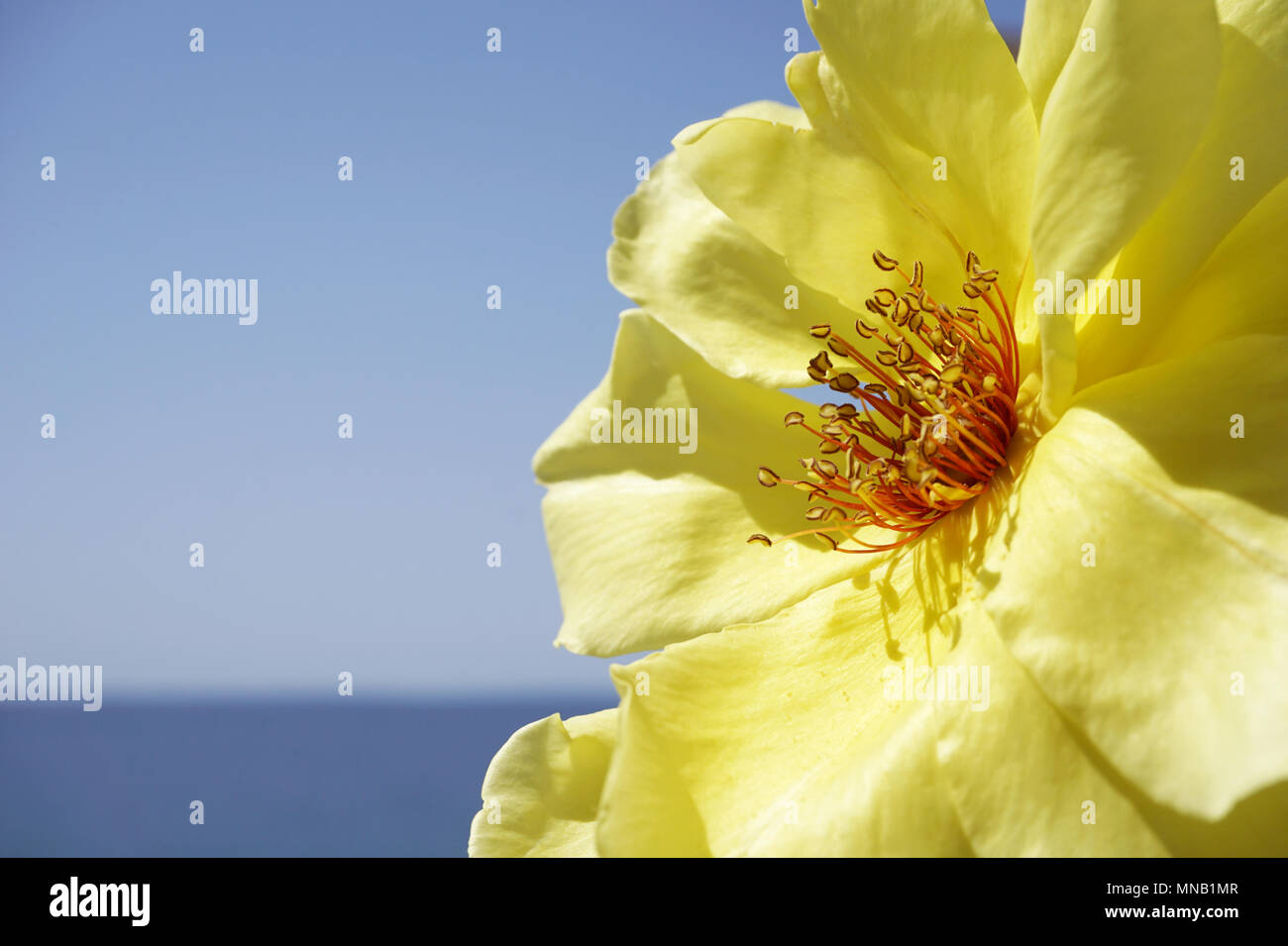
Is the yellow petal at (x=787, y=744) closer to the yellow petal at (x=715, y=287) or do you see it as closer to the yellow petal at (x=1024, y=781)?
the yellow petal at (x=1024, y=781)

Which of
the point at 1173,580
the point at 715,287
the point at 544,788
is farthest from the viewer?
the point at 715,287

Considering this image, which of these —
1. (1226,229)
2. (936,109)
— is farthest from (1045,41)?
(1226,229)

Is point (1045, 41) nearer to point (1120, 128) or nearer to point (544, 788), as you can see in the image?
point (1120, 128)

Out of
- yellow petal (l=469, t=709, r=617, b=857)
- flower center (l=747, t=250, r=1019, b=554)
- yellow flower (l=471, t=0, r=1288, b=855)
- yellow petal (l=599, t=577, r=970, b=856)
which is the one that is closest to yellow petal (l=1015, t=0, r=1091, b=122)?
yellow flower (l=471, t=0, r=1288, b=855)

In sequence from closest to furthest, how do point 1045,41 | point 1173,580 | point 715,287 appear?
point 1173,580, point 1045,41, point 715,287

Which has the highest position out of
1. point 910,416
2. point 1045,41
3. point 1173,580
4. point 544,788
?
point 1045,41

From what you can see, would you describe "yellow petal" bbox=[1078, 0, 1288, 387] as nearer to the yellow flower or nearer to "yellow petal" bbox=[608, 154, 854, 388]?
the yellow flower
